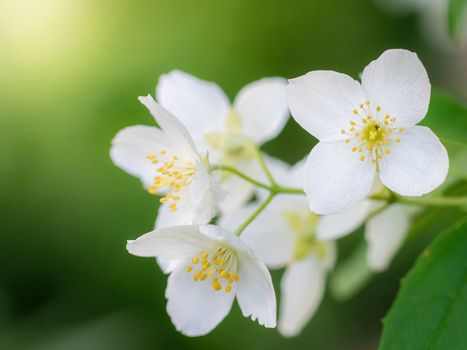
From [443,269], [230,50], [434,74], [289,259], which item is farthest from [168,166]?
[434,74]

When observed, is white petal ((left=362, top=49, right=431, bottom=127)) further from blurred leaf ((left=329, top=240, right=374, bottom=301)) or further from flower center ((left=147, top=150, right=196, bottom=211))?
blurred leaf ((left=329, top=240, right=374, bottom=301))

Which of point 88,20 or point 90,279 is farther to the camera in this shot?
point 88,20

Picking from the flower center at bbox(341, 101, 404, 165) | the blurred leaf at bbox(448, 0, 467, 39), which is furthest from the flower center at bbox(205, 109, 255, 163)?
the blurred leaf at bbox(448, 0, 467, 39)

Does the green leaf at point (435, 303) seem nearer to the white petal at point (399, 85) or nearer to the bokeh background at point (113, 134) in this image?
the white petal at point (399, 85)

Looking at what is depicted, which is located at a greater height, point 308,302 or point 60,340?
point 308,302

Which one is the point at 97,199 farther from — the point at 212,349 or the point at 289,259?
the point at 289,259

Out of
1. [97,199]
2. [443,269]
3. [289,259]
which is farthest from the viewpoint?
[97,199]
